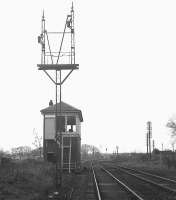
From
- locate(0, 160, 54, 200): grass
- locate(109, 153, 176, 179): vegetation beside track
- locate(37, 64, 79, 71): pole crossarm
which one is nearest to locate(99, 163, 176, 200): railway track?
locate(0, 160, 54, 200): grass

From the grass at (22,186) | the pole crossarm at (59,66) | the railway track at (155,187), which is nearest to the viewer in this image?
the grass at (22,186)

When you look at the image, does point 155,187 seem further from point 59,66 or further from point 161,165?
point 161,165

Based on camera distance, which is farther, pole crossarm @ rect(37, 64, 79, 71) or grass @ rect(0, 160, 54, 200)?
pole crossarm @ rect(37, 64, 79, 71)

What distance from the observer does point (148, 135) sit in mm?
113938

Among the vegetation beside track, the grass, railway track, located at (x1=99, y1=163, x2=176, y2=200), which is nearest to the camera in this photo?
the grass

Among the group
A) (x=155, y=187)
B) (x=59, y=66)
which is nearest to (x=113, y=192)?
(x=155, y=187)

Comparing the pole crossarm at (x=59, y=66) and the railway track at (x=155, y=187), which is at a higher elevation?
the pole crossarm at (x=59, y=66)

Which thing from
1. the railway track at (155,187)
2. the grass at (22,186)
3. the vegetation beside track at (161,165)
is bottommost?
the vegetation beside track at (161,165)

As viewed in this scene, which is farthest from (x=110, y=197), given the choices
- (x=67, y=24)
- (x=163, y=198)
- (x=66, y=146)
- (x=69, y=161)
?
(x=66, y=146)

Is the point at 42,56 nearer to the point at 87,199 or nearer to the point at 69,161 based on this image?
the point at 87,199

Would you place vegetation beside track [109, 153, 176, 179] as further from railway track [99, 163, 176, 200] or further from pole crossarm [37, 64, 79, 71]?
pole crossarm [37, 64, 79, 71]

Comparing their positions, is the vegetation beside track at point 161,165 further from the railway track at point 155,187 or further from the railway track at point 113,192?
the railway track at point 113,192

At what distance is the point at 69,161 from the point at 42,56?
16.8 metres

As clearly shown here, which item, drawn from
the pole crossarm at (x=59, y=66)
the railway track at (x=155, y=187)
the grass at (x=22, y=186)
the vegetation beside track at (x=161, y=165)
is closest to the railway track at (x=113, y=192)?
the railway track at (x=155, y=187)
